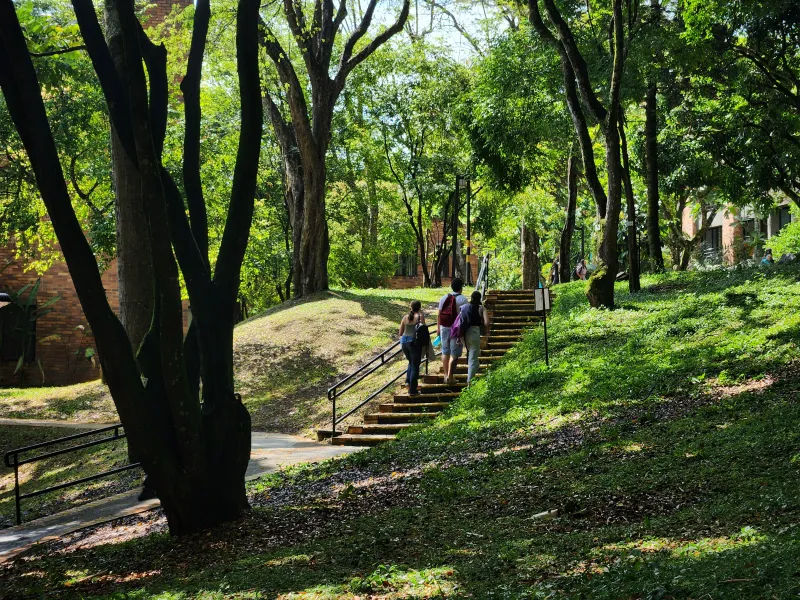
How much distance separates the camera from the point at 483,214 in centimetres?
4306

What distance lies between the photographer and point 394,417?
15.2 metres

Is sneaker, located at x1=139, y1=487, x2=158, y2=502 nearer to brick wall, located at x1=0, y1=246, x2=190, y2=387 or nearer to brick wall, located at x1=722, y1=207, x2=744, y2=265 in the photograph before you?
brick wall, located at x1=0, y1=246, x2=190, y2=387

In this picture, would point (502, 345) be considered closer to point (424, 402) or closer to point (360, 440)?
point (424, 402)

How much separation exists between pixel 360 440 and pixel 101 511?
15.9ft

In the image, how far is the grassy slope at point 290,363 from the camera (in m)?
19.9

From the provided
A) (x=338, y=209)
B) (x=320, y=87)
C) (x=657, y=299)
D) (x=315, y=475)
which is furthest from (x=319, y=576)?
(x=338, y=209)

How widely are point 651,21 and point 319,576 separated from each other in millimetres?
16772

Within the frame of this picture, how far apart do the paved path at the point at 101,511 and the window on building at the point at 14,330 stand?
20589mm

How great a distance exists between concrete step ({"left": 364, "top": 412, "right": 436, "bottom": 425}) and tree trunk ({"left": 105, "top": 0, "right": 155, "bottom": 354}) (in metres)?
4.08

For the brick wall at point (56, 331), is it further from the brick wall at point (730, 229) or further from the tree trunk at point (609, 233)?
the brick wall at point (730, 229)

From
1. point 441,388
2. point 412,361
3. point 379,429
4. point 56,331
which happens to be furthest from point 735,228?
point 379,429

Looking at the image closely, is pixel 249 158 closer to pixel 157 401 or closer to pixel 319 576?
pixel 157 401

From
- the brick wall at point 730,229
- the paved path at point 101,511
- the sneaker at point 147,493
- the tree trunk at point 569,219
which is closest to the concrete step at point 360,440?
the paved path at point 101,511

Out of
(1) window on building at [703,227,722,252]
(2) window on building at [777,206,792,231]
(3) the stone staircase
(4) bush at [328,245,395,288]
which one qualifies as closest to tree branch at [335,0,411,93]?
(3) the stone staircase
